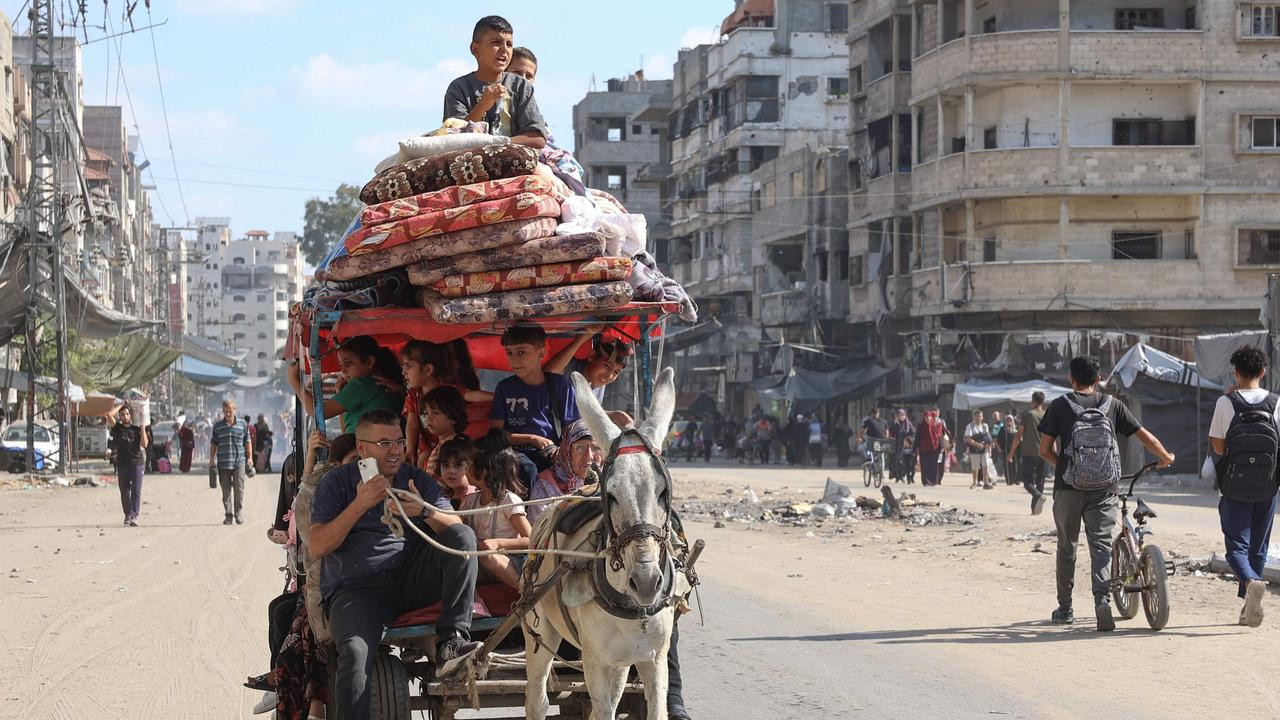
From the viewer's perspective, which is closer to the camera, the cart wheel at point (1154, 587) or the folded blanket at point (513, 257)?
the folded blanket at point (513, 257)

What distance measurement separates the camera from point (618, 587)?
593cm

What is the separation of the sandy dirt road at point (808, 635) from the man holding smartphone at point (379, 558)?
2.72 m

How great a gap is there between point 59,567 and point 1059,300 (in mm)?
32770

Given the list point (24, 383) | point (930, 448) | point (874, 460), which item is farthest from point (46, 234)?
point (930, 448)

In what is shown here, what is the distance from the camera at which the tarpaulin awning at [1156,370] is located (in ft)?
105

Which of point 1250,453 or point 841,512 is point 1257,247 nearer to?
point 841,512

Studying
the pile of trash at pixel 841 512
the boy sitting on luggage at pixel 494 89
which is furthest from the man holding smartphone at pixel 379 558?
the pile of trash at pixel 841 512

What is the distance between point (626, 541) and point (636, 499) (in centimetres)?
18

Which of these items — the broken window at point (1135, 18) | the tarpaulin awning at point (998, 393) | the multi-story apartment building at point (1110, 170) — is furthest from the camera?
the broken window at point (1135, 18)

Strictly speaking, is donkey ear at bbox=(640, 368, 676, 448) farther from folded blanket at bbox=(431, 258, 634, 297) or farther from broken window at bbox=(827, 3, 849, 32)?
broken window at bbox=(827, 3, 849, 32)

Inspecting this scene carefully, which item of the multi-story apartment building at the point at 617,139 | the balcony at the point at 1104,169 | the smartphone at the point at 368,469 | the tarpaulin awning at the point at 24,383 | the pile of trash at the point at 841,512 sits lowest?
the pile of trash at the point at 841,512

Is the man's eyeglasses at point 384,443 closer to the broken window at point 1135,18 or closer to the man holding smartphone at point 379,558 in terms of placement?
the man holding smartphone at point 379,558

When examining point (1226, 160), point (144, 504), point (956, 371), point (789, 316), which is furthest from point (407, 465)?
point (789, 316)

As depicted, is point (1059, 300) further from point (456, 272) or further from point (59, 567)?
point (456, 272)
